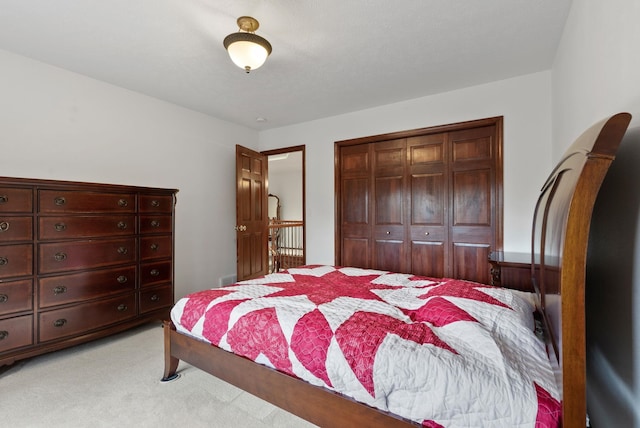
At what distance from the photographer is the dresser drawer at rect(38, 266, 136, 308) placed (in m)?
2.29

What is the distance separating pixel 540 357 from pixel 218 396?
1784mm

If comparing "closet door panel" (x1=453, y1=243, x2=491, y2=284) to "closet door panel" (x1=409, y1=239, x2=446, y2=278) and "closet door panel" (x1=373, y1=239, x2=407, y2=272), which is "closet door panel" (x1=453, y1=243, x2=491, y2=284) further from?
"closet door panel" (x1=373, y1=239, x2=407, y2=272)

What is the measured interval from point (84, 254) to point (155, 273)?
66 centimetres

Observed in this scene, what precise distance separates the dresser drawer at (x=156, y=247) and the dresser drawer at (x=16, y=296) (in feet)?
2.71

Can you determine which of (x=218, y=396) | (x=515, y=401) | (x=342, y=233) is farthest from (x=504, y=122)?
(x=218, y=396)

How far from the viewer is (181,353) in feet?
6.21

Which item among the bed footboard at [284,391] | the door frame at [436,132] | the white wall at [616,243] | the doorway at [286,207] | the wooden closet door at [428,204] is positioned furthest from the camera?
the doorway at [286,207]

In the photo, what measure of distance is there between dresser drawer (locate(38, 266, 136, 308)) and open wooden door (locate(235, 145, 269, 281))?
1.54 m

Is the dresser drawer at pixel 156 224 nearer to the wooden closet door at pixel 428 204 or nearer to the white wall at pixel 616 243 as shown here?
the wooden closet door at pixel 428 204

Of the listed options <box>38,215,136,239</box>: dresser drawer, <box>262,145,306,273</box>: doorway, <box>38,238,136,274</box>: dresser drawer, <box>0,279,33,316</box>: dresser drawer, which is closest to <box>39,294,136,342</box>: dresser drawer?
<box>0,279,33,316</box>: dresser drawer

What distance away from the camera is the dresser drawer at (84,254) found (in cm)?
229

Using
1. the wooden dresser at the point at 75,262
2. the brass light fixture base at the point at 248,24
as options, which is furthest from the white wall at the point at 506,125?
the wooden dresser at the point at 75,262

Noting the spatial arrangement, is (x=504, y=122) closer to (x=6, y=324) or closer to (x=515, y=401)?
(x=515, y=401)

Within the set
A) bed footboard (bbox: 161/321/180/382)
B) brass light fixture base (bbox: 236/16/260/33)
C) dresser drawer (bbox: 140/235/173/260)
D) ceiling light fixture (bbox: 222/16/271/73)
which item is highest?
brass light fixture base (bbox: 236/16/260/33)
